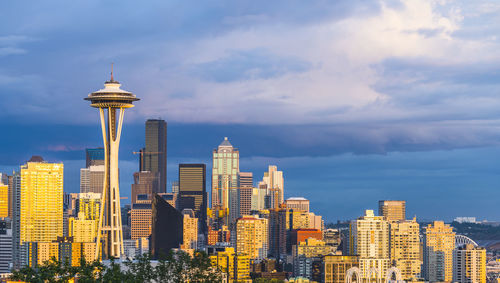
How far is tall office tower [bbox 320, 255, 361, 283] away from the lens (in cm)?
16462

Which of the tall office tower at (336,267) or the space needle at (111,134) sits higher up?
the space needle at (111,134)

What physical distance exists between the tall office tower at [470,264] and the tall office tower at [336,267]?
22593 millimetres

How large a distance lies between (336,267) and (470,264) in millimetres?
28731

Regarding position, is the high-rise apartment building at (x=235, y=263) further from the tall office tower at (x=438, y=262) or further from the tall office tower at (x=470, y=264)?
the tall office tower at (x=438, y=262)

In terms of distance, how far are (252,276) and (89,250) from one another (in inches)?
1370

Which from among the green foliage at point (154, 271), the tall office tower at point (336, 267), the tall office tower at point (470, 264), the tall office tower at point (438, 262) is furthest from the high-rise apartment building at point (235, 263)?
the green foliage at point (154, 271)

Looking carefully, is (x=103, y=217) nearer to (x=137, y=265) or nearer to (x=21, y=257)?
(x=21, y=257)

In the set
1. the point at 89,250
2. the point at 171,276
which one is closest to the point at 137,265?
the point at 171,276

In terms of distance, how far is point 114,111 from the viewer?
14088cm

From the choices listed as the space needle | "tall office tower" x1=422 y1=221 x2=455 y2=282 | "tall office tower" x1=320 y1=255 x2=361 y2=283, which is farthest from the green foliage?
"tall office tower" x1=422 y1=221 x2=455 y2=282

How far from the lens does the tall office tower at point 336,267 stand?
165 meters

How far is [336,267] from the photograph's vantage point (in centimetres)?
16625

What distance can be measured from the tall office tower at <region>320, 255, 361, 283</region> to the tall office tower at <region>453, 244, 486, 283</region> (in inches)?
889

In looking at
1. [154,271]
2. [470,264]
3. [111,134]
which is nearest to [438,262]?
[470,264]
